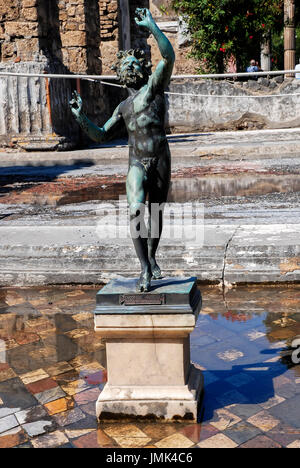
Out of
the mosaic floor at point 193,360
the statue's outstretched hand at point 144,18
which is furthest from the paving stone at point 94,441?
the statue's outstretched hand at point 144,18

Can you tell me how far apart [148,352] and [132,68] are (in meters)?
1.36

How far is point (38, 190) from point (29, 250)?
3.93 meters

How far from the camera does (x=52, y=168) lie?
11.1 m

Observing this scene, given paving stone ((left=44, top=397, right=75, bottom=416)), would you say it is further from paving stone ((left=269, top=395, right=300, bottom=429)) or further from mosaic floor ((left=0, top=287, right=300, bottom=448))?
paving stone ((left=269, top=395, right=300, bottom=429))

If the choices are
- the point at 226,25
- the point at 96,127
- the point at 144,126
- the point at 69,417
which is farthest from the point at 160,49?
the point at 226,25

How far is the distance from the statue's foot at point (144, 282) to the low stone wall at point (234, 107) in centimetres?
1278

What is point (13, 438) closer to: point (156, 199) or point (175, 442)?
point (175, 442)

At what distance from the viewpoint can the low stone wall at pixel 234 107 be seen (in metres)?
15.1

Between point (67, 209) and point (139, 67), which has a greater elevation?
point (139, 67)

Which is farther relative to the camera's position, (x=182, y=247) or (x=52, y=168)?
(x=52, y=168)

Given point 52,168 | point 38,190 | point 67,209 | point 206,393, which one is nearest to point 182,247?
point 206,393

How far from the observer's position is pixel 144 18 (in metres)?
2.78

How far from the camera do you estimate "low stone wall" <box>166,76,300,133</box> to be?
49.5ft
